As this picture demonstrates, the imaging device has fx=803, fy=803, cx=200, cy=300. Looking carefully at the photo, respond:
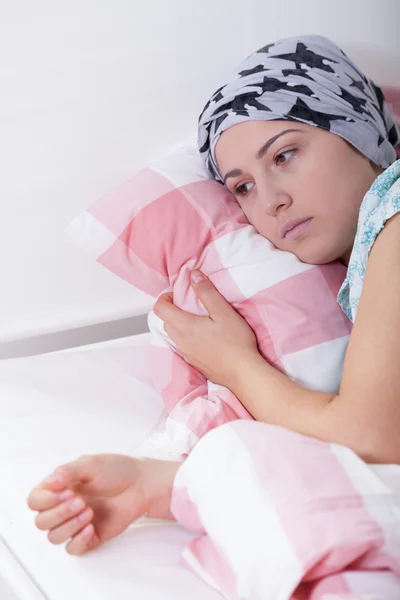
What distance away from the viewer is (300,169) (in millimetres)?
1155

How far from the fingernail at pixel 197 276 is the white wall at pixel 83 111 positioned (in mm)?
294

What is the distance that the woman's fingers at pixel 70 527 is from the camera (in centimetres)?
84

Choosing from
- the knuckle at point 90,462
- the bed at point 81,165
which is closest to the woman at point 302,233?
the knuckle at point 90,462

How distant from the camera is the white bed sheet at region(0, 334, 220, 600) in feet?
2.72

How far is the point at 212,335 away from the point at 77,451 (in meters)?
0.25

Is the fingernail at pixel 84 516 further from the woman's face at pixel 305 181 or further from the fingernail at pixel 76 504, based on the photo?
the woman's face at pixel 305 181

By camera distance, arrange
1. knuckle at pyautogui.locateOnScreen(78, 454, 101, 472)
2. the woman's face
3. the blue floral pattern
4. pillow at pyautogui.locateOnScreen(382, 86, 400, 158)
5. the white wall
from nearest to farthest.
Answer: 1. knuckle at pyautogui.locateOnScreen(78, 454, 101, 472)
2. the blue floral pattern
3. the woman's face
4. the white wall
5. pillow at pyautogui.locateOnScreen(382, 86, 400, 158)

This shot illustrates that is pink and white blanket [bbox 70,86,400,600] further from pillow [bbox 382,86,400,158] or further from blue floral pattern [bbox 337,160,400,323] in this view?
pillow [bbox 382,86,400,158]

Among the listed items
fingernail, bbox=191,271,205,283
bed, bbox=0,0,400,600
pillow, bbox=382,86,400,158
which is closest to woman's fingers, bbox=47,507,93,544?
bed, bbox=0,0,400,600

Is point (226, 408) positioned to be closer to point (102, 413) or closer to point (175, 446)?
point (175, 446)

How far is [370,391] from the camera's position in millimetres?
915

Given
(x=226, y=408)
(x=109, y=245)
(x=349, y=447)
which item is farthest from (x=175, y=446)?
(x=109, y=245)

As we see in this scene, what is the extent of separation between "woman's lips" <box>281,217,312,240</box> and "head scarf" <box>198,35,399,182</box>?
0.14 meters

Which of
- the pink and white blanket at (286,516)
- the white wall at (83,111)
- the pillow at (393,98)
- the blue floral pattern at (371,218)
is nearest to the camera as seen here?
the pink and white blanket at (286,516)
